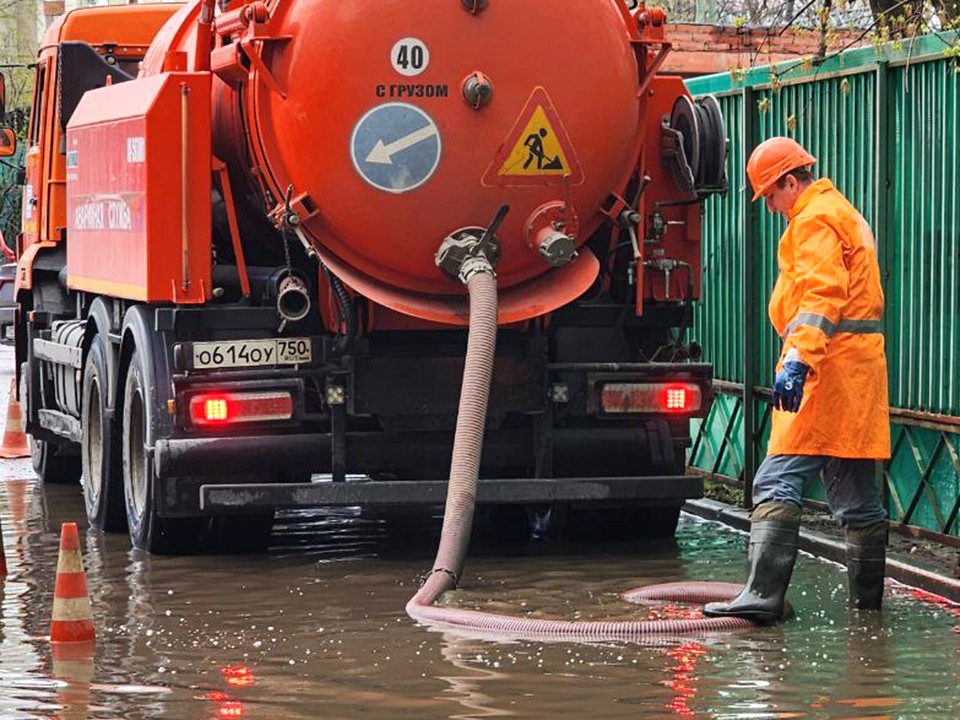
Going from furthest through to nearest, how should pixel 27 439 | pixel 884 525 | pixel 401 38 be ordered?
pixel 27 439
pixel 401 38
pixel 884 525

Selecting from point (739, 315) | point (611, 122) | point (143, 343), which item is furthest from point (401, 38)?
point (739, 315)

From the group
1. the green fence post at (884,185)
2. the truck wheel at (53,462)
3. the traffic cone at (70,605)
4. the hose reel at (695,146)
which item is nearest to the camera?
the traffic cone at (70,605)

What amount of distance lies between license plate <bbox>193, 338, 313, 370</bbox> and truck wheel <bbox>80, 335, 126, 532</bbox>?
5.06 ft

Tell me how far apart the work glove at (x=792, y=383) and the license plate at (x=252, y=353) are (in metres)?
2.74

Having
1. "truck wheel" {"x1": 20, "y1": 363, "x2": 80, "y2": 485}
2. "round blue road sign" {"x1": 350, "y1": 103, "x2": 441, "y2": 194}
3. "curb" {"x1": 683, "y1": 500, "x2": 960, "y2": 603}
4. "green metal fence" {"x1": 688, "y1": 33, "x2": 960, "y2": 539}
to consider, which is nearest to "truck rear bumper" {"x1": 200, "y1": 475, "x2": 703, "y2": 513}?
"curb" {"x1": 683, "y1": 500, "x2": 960, "y2": 603}

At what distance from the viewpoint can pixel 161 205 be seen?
10.5 meters

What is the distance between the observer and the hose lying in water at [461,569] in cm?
850

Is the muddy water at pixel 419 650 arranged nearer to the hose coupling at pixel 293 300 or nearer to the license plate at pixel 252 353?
the license plate at pixel 252 353

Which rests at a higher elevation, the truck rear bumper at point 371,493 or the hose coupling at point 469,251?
the hose coupling at point 469,251

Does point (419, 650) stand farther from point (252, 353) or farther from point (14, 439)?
point (14, 439)

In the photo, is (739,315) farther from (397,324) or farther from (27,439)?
(27,439)

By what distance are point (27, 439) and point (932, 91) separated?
9.10m

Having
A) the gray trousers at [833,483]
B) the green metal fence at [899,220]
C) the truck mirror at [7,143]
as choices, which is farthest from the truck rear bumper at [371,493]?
the truck mirror at [7,143]

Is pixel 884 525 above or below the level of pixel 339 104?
below
